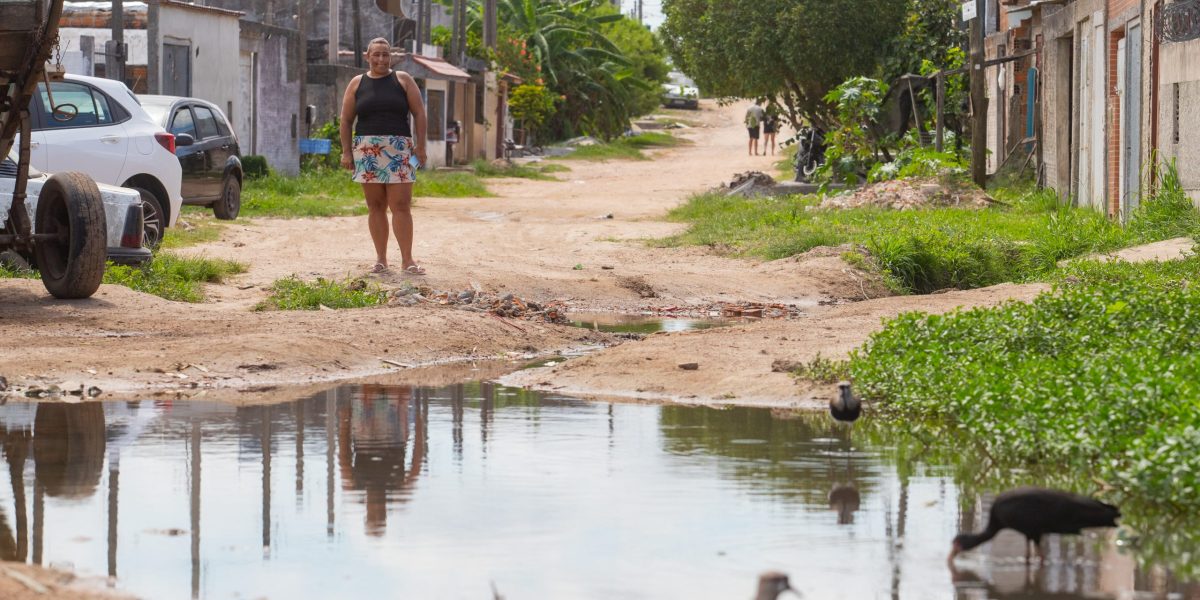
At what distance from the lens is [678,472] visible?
6.24 metres

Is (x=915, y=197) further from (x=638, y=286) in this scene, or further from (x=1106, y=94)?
(x=638, y=286)

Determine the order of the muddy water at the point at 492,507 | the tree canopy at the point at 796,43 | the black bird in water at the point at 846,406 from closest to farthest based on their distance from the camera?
the muddy water at the point at 492,507 < the black bird in water at the point at 846,406 < the tree canopy at the point at 796,43

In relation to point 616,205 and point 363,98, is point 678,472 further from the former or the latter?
point 616,205

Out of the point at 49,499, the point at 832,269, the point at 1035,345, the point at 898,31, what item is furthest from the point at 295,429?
the point at 898,31

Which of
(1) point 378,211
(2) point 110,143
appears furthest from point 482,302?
(2) point 110,143

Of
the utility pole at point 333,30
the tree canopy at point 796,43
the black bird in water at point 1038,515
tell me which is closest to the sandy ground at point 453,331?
the black bird in water at point 1038,515

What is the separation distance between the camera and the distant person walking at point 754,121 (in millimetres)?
46281

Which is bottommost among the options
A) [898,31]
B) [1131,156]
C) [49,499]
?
[49,499]

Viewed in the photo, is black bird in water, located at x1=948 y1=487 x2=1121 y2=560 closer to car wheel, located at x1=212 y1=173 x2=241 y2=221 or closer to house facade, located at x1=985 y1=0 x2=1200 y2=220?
house facade, located at x1=985 y1=0 x2=1200 y2=220

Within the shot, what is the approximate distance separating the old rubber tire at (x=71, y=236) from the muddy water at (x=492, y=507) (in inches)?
118

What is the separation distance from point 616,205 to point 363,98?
13.6 meters

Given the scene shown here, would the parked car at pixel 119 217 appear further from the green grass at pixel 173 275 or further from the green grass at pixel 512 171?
the green grass at pixel 512 171

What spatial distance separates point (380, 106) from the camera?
12.6 m

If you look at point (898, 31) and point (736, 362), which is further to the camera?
point (898, 31)
